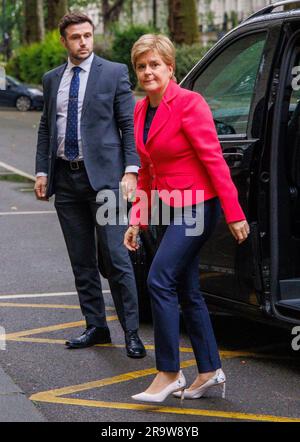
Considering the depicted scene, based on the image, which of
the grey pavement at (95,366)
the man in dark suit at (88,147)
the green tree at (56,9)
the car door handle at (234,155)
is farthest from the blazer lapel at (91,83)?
the green tree at (56,9)

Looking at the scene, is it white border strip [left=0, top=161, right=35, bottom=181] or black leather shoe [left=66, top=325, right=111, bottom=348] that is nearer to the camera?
black leather shoe [left=66, top=325, right=111, bottom=348]

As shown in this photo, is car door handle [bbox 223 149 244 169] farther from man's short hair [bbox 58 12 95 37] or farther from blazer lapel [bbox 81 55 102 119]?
man's short hair [bbox 58 12 95 37]

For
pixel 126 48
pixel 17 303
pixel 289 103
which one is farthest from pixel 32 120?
pixel 289 103

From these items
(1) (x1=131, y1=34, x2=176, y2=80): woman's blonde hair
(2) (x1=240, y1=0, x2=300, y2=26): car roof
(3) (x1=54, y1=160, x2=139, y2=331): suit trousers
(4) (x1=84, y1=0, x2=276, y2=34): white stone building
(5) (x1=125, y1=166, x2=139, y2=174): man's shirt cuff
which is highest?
(2) (x1=240, y1=0, x2=300, y2=26): car roof

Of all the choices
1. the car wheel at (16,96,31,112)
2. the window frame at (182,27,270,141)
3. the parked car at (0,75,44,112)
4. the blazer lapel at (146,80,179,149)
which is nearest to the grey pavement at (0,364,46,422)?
the blazer lapel at (146,80,179,149)

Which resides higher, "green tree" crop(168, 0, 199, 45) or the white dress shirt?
the white dress shirt

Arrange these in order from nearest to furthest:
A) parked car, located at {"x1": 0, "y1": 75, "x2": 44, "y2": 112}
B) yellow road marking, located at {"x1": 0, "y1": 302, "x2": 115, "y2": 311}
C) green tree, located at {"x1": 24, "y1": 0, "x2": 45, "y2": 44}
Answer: yellow road marking, located at {"x1": 0, "y1": 302, "x2": 115, "y2": 311}, parked car, located at {"x1": 0, "y1": 75, "x2": 44, "y2": 112}, green tree, located at {"x1": 24, "y1": 0, "x2": 45, "y2": 44}

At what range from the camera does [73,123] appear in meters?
6.68

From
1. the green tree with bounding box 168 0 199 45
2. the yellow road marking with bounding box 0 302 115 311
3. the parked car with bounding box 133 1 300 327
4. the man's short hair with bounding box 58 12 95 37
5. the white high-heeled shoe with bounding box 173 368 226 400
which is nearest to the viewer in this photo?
the white high-heeled shoe with bounding box 173 368 226 400

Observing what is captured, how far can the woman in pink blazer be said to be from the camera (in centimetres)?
552

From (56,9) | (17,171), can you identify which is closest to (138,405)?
(17,171)

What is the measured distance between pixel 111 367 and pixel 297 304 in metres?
1.12

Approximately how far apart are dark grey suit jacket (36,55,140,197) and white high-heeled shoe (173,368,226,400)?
1415 millimetres

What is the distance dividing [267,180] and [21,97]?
33.1 m
